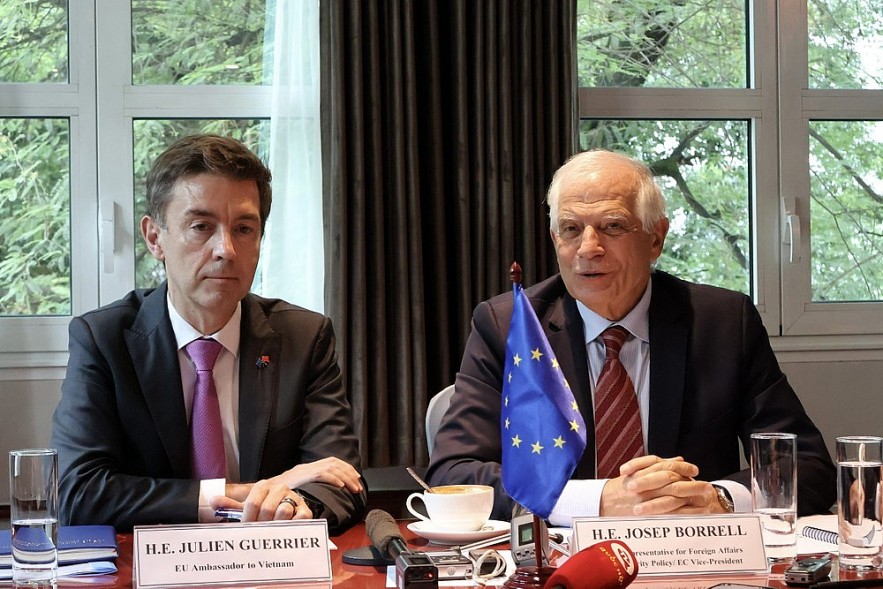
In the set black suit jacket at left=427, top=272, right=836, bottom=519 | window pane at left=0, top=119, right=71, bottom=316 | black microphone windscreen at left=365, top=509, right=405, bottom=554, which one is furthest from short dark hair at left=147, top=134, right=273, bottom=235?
window pane at left=0, top=119, right=71, bottom=316

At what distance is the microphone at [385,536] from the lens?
1.59m

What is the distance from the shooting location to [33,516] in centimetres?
143

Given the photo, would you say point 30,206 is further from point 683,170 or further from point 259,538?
point 259,538

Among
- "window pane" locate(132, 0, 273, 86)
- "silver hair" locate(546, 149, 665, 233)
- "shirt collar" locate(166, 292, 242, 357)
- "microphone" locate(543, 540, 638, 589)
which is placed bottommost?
"microphone" locate(543, 540, 638, 589)

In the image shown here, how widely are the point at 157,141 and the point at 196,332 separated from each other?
1.76 meters

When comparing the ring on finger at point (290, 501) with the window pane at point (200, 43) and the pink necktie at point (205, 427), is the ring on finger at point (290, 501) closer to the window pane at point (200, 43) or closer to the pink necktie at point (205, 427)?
the pink necktie at point (205, 427)

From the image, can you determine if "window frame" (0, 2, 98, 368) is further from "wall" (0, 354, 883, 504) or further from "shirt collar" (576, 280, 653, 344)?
"wall" (0, 354, 883, 504)

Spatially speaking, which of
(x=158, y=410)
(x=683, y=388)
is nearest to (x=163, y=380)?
(x=158, y=410)

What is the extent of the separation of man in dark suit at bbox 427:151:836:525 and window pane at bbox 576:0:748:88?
5.91 ft

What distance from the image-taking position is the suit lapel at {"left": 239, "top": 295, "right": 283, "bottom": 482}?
232 cm

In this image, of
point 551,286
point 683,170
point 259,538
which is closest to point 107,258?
point 551,286

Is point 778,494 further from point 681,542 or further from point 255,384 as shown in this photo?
point 255,384

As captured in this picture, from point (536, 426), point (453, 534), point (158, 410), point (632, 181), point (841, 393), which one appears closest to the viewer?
point (536, 426)

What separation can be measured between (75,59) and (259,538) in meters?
2.83
